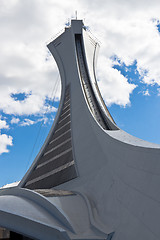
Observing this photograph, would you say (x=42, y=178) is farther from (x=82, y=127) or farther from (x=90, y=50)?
(x=90, y=50)

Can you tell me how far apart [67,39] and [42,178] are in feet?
55.7

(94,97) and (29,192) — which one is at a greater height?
(94,97)

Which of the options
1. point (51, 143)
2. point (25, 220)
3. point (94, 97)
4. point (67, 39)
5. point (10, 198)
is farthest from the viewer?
point (67, 39)

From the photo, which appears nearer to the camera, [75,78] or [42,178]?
[42,178]

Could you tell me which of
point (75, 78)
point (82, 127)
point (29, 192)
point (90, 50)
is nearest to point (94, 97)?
point (75, 78)

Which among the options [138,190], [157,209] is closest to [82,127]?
[138,190]

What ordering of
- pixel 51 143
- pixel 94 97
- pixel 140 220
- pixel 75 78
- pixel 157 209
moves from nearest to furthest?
pixel 157 209, pixel 140 220, pixel 51 143, pixel 94 97, pixel 75 78

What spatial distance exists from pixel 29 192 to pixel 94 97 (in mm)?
13940

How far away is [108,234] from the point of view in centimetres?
502

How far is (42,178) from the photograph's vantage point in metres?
13.4

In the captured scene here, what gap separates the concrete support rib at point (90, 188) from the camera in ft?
15.1

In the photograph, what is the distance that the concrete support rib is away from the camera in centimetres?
459

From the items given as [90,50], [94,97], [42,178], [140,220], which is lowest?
[140,220]

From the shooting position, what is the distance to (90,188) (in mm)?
8828
